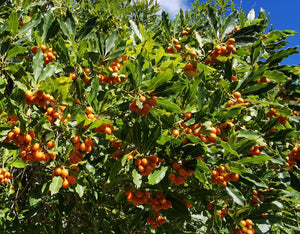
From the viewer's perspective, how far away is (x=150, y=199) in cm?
214

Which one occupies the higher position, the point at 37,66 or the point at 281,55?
the point at 281,55

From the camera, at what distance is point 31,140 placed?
1927mm

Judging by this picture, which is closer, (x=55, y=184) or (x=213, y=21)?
(x=55, y=184)

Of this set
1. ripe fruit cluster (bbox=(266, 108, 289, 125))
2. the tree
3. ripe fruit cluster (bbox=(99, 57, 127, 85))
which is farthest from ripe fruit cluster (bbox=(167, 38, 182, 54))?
ripe fruit cluster (bbox=(266, 108, 289, 125))

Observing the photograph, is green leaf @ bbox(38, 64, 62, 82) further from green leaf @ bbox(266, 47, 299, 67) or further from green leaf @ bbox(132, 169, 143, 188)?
green leaf @ bbox(266, 47, 299, 67)

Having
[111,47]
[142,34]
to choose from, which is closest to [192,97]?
[111,47]

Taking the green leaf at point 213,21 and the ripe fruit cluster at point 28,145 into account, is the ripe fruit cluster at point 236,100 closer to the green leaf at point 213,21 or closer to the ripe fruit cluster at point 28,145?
the green leaf at point 213,21

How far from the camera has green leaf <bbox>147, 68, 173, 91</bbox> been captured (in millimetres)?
1819

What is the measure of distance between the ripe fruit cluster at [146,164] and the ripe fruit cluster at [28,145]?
26.0 inches

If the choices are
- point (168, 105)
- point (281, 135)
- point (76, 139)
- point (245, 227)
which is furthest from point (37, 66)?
point (245, 227)

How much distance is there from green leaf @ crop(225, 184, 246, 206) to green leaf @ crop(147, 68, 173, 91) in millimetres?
1069

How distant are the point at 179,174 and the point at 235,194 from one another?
0.59m

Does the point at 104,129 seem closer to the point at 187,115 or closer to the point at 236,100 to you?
the point at 187,115

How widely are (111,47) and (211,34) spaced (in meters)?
1.19
